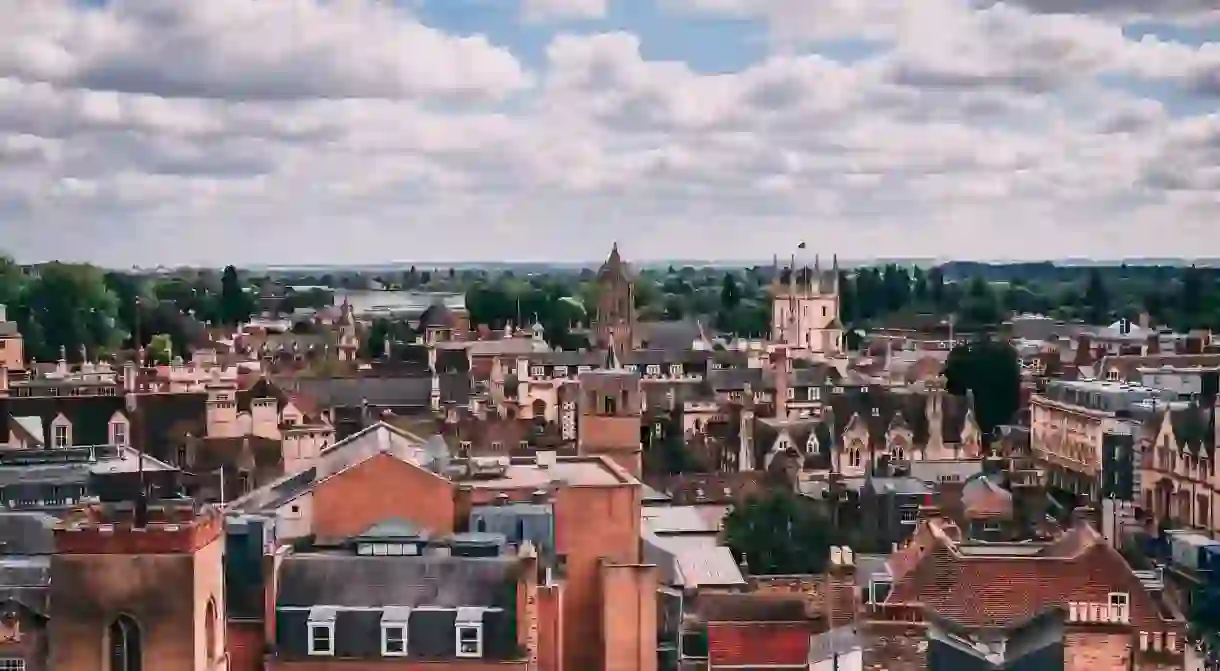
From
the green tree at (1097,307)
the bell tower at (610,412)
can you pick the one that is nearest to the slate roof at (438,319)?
the green tree at (1097,307)

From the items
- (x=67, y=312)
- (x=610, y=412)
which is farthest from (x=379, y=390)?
(x=610, y=412)

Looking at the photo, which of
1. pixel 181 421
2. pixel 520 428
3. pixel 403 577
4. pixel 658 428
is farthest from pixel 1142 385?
pixel 403 577

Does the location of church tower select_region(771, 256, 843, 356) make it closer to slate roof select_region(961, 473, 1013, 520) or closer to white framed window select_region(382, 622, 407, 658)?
slate roof select_region(961, 473, 1013, 520)

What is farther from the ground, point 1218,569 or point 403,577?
point 403,577

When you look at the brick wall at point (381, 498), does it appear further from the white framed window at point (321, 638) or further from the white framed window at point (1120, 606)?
the white framed window at point (1120, 606)

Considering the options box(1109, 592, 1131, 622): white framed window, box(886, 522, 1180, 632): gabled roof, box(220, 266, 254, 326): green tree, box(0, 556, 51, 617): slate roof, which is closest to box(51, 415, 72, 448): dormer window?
box(0, 556, 51, 617): slate roof

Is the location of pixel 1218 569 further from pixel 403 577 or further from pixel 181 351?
pixel 181 351
